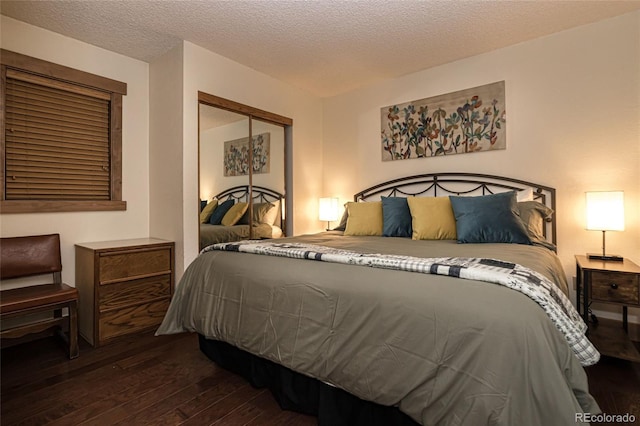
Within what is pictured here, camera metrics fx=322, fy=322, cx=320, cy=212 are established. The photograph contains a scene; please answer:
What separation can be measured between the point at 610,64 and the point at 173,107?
11.8 feet

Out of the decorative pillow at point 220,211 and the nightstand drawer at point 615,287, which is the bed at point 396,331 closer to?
the nightstand drawer at point 615,287

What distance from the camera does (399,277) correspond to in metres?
1.28

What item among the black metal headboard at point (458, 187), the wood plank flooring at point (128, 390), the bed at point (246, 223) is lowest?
the wood plank flooring at point (128, 390)

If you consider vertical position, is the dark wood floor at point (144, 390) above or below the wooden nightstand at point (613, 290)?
below

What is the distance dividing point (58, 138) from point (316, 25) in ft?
7.51

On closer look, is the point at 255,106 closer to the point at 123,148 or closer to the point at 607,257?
the point at 123,148

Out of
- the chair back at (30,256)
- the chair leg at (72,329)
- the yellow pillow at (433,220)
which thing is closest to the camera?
the chair leg at (72,329)

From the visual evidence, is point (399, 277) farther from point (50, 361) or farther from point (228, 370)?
point (50, 361)

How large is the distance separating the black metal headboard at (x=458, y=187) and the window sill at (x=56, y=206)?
8.33ft

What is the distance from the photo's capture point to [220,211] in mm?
3156

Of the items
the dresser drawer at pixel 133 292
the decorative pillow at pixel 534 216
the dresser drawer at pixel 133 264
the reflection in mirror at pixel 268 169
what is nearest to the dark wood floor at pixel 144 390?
the dresser drawer at pixel 133 292

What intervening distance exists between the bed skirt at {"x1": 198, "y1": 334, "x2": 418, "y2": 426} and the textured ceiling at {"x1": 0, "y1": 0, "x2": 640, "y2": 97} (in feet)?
7.73

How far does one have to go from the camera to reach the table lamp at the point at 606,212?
2.20m

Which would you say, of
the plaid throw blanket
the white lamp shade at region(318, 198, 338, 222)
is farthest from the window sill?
the plaid throw blanket
